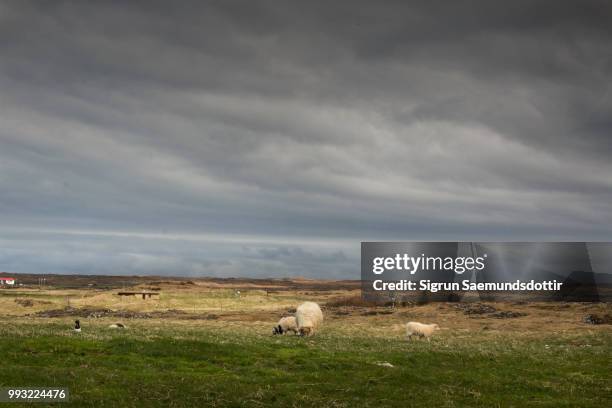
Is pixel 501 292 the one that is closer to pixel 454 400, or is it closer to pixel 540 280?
pixel 540 280

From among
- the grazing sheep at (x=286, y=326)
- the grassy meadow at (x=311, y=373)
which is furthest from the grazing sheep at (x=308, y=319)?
the grassy meadow at (x=311, y=373)

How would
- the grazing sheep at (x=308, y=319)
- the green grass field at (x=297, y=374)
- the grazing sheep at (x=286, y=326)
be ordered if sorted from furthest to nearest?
the grazing sheep at (x=286, y=326), the grazing sheep at (x=308, y=319), the green grass field at (x=297, y=374)

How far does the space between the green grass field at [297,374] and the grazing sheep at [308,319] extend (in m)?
7.86

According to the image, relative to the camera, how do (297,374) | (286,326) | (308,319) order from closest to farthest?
1. (297,374)
2. (308,319)
3. (286,326)

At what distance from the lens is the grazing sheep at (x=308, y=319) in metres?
37.5

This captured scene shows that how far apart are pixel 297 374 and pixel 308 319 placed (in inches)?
678

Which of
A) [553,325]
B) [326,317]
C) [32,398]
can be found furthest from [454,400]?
[326,317]

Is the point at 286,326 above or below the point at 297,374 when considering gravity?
below

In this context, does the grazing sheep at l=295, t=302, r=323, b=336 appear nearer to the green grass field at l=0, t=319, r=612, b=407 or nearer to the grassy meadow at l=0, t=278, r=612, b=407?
the grassy meadow at l=0, t=278, r=612, b=407

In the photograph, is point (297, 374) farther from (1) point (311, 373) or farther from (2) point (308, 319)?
(2) point (308, 319)

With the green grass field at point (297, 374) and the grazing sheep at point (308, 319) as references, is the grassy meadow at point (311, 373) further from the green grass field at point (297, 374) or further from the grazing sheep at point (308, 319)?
the grazing sheep at point (308, 319)

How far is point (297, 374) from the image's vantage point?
20734 millimetres

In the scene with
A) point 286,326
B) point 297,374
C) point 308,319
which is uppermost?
point 308,319

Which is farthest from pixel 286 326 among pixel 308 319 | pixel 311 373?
pixel 311 373
